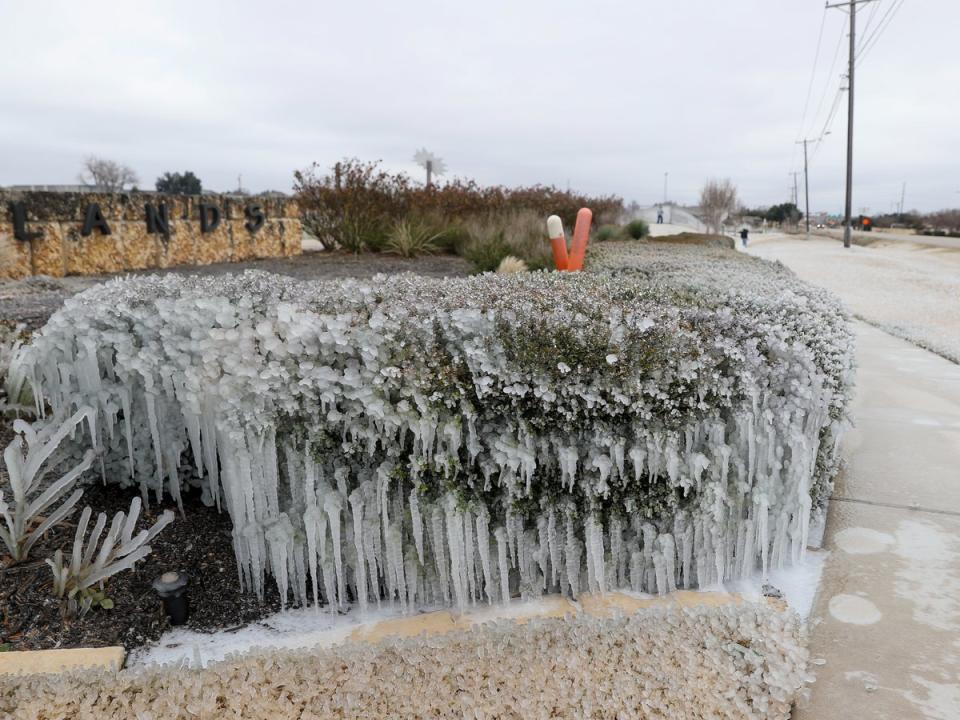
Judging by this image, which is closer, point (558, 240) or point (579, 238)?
point (558, 240)

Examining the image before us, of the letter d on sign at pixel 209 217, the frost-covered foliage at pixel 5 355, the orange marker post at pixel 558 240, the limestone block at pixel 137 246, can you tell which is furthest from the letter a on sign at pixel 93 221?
the orange marker post at pixel 558 240

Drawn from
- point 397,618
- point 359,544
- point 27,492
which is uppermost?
point 27,492

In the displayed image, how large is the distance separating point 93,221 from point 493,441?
29.1 feet

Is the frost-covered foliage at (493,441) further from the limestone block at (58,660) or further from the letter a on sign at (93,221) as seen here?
the letter a on sign at (93,221)

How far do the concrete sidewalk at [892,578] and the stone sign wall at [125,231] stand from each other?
913 cm

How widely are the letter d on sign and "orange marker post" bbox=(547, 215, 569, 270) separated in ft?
22.9

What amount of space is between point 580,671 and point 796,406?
126 cm

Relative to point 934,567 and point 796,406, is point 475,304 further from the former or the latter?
point 934,567

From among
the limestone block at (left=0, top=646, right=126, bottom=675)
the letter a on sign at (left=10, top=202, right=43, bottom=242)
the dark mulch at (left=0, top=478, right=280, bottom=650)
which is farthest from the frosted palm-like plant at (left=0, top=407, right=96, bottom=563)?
the letter a on sign at (left=10, top=202, right=43, bottom=242)

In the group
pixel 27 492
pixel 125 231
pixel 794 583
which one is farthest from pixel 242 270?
pixel 794 583

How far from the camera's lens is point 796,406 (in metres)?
2.37

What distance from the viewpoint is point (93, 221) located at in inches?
351

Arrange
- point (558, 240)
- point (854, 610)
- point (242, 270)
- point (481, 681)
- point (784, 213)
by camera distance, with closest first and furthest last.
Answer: point (481, 681) < point (854, 610) < point (558, 240) < point (242, 270) < point (784, 213)

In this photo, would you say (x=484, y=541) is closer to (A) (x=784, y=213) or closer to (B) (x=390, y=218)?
(B) (x=390, y=218)
